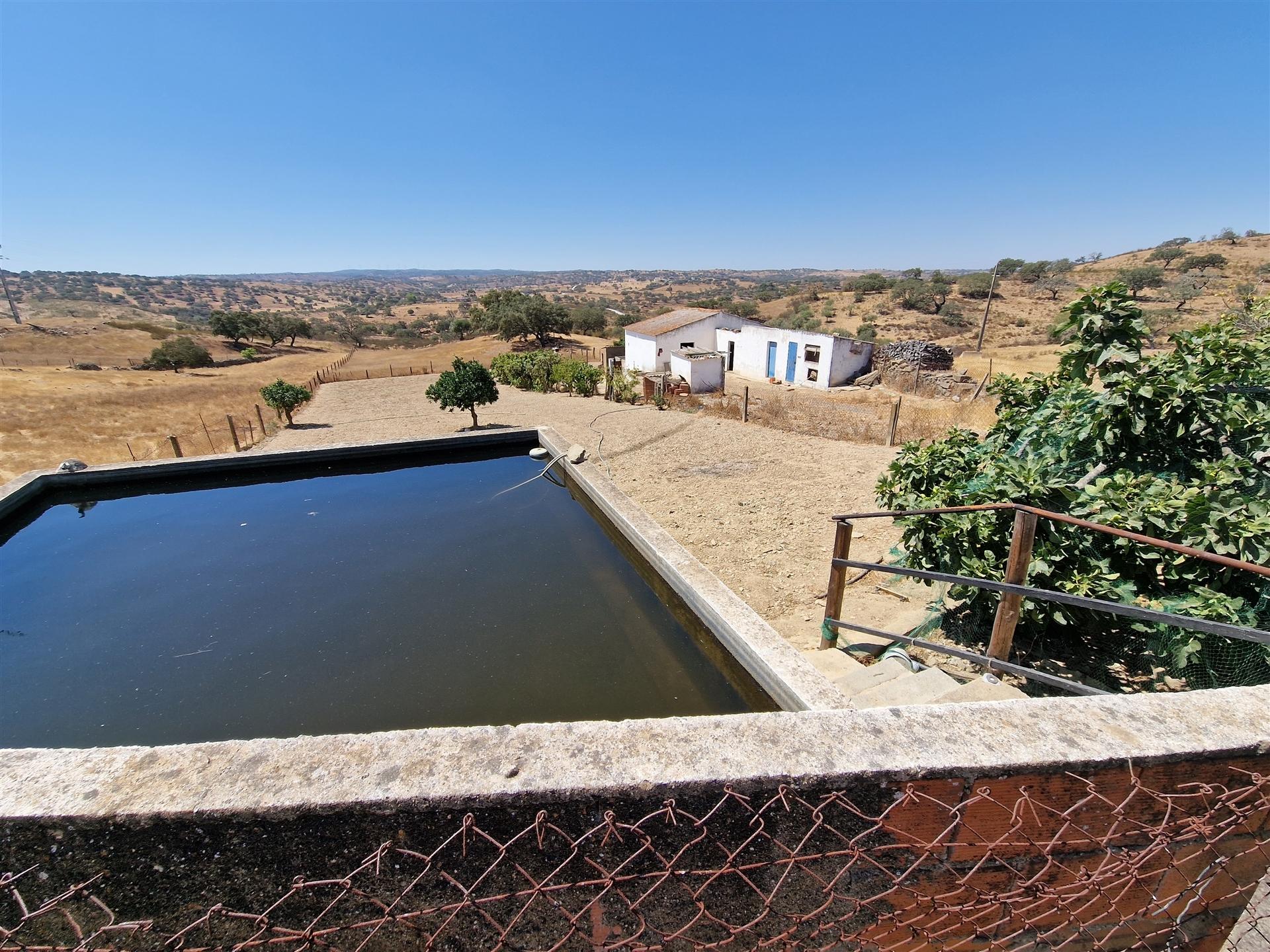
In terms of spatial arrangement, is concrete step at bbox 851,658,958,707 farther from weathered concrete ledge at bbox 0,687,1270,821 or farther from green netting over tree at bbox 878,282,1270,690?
weathered concrete ledge at bbox 0,687,1270,821

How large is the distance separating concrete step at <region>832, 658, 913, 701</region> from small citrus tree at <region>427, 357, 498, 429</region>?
12.8 meters

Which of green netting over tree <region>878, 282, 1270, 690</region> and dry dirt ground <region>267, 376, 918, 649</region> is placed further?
dry dirt ground <region>267, 376, 918, 649</region>

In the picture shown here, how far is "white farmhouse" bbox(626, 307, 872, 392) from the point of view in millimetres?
24531

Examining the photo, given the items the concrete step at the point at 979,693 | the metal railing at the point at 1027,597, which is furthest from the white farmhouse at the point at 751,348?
the concrete step at the point at 979,693

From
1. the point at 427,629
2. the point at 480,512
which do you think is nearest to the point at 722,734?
the point at 427,629

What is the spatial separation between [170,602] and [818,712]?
23.5 ft

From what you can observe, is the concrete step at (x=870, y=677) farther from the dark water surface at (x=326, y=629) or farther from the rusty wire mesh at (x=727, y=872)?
the rusty wire mesh at (x=727, y=872)

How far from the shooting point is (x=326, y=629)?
5535 mm

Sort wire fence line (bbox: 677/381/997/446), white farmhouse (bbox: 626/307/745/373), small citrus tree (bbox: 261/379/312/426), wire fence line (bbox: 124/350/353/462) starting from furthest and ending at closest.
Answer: white farmhouse (bbox: 626/307/745/373) < small citrus tree (bbox: 261/379/312/426) < wire fence line (bbox: 124/350/353/462) < wire fence line (bbox: 677/381/997/446)

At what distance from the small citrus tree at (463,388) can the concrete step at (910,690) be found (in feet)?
43.3

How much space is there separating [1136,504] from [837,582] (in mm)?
1907

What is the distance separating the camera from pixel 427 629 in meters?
5.50

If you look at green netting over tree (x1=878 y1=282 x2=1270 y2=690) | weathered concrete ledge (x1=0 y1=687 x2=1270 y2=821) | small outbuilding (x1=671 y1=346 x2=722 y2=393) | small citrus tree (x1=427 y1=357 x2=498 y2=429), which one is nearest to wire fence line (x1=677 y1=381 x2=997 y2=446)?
small outbuilding (x1=671 y1=346 x2=722 y2=393)

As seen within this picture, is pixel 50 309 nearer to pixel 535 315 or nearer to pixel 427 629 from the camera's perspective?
pixel 535 315
